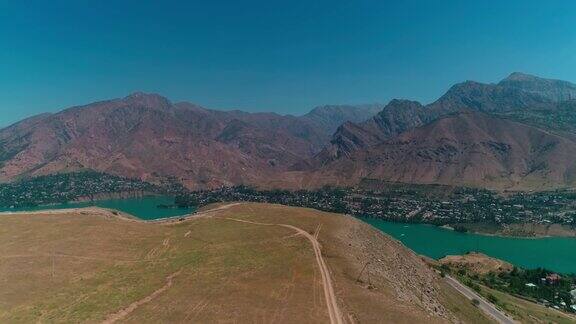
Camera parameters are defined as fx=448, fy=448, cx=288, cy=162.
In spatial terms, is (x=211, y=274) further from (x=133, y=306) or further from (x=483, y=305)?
(x=483, y=305)

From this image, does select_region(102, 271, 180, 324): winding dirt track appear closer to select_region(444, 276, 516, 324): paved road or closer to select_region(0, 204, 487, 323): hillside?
select_region(0, 204, 487, 323): hillside

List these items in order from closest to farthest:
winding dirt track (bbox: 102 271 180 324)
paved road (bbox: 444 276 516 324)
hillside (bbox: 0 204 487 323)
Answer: winding dirt track (bbox: 102 271 180 324) < hillside (bbox: 0 204 487 323) < paved road (bbox: 444 276 516 324)

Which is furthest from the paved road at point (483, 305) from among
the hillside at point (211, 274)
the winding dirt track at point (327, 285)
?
the winding dirt track at point (327, 285)

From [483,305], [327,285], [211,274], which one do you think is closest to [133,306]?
[211,274]

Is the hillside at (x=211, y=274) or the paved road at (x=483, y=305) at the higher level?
the hillside at (x=211, y=274)

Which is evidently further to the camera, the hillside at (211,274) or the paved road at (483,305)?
the paved road at (483,305)

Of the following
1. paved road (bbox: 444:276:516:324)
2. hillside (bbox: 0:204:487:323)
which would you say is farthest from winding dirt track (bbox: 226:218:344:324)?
paved road (bbox: 444:276:516:324)

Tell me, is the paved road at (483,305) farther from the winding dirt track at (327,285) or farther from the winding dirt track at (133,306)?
the winding dirt track at (133,306)
